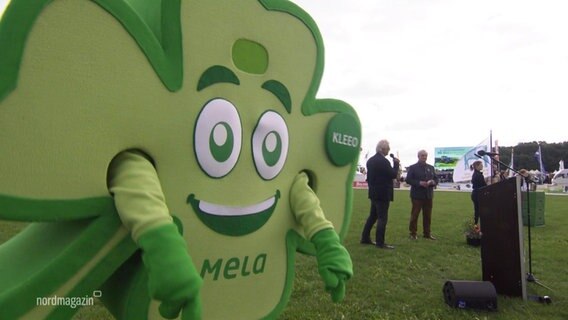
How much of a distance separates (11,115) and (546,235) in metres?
9.73

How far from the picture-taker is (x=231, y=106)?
2.19 m

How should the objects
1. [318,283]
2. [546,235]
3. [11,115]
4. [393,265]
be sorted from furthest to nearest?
[546,235] < [393,265] < [318,283] < [11,115]

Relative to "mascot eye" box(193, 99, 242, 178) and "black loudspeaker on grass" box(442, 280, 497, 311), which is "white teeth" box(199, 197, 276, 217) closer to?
"mascot eye" box(193, 99, 242, 178)

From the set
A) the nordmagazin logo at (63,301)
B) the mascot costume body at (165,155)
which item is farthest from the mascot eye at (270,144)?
the nordmagazin logo at (63,301)

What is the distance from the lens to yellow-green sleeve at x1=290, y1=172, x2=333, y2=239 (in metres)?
2.49

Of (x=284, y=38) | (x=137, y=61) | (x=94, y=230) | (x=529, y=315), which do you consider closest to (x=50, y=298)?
(x=94, y=230)

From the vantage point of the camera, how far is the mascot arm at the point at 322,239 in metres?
2.39

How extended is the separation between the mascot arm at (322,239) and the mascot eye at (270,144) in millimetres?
199

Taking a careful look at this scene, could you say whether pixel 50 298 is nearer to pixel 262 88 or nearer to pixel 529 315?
pixel 262 88

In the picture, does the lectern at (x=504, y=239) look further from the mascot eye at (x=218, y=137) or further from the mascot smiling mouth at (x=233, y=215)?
the mascot eye at (x=218, y=137)

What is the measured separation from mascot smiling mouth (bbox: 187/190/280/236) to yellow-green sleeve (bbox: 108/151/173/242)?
0.92ft

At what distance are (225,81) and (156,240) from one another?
0.85 meters

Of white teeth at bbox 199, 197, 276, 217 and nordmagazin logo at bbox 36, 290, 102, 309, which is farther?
white teeth at bbox 199, 197, 276, 217

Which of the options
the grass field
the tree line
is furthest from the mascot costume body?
the tree line
